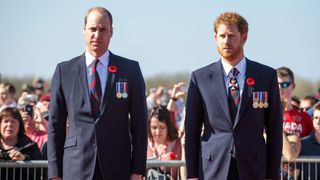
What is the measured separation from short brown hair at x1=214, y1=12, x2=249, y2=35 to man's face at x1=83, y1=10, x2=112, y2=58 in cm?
96

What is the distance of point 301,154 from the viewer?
9820 mm

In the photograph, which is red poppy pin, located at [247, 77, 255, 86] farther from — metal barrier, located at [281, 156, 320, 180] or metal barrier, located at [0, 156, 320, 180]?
metal barrier, located at [281, 156, 320, 180]

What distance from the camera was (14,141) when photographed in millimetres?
9820

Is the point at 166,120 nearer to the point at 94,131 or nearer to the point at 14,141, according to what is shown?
the point at 14,141

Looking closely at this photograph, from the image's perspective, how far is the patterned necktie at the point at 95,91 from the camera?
700 centimetres

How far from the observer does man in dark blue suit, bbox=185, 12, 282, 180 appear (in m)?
7.03

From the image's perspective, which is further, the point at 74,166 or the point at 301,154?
the point at 301,154

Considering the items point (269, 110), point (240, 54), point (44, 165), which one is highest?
point (240, 54)

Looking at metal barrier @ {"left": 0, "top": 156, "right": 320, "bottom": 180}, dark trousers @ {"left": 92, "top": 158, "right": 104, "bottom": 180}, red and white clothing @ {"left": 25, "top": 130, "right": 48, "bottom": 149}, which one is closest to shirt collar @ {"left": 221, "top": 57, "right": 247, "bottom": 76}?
dark trousers @ {"left": 92, "top": 158, "right": 104, "bottom": 180}

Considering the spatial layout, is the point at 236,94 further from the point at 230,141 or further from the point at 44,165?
the point at 44,165

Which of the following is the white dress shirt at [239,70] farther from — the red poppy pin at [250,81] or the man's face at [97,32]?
the man's face at [97,32]

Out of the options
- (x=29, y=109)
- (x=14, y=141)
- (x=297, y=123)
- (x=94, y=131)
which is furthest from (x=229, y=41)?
(x=29, y=109)

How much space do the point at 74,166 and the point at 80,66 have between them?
884 mm

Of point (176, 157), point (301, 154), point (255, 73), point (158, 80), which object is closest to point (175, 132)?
point (176, 157)
